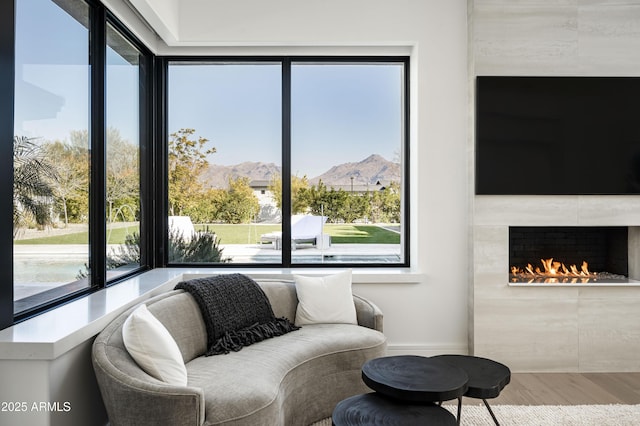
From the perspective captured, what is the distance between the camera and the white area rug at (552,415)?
9.09 feet

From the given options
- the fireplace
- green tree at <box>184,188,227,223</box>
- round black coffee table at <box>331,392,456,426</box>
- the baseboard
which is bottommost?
the baseboard

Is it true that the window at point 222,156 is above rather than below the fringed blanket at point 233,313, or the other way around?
above

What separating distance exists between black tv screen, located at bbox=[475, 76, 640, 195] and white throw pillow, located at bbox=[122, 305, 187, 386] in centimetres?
256

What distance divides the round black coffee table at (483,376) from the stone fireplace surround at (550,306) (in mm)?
1153

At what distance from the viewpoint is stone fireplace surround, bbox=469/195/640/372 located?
3680 mm

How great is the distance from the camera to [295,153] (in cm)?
418

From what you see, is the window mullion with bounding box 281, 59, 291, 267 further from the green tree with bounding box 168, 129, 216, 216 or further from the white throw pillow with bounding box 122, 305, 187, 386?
the white throw pillow with bounding box 122, 305, 187, 386

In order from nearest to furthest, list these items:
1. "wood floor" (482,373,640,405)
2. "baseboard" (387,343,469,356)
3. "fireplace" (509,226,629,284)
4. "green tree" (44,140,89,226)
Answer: "green tree" (44,140,89,226)
"wood floor" (482,373,640,405)
"baseboard" (387,343,469,356)
"fireplace" (509,226,629,284)

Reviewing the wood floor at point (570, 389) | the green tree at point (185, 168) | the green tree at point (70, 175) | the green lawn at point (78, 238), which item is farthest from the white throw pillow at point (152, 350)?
the green tree at point (185, 168)

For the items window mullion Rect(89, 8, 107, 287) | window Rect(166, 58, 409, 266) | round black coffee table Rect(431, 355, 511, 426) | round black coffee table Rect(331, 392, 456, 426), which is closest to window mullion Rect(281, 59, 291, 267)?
window Rect(166, 58, 409, 266)

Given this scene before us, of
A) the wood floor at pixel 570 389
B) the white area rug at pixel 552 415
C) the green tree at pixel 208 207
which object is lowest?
the wood floor at pixel 570 389

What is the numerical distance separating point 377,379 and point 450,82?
2.55 m

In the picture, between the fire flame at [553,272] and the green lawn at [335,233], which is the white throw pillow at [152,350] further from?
the fire flame at [553,272]

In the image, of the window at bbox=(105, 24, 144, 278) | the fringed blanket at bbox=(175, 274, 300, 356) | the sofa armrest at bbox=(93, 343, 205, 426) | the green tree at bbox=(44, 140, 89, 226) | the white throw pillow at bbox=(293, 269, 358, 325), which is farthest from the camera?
the white throw pillow at bbox=(293, 269, 358, 325)
